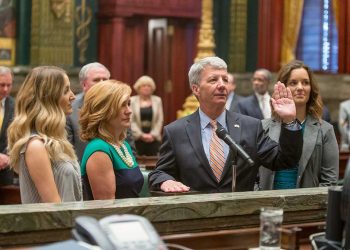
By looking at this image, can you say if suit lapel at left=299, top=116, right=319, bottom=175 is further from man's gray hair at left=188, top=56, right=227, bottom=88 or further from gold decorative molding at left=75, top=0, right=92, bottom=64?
gold decorative molding at left=75, top=0, right=92, bottom=64

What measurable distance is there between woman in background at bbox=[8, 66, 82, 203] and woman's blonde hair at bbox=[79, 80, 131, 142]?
6.4 inches

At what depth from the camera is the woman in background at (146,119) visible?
1060 centimetres

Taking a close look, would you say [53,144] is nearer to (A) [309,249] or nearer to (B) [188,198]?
(B) [188,198]

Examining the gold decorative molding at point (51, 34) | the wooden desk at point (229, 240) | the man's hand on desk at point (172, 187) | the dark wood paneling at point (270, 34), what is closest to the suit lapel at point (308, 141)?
the man's hand on desk at point (172, 187)

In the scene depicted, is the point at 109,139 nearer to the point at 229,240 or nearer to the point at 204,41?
the point at 229,240

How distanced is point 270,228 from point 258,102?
686cm

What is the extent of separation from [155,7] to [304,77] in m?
8.19

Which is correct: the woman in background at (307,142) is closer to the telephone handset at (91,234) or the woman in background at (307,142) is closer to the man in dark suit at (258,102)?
the telephone handset at (91,234)

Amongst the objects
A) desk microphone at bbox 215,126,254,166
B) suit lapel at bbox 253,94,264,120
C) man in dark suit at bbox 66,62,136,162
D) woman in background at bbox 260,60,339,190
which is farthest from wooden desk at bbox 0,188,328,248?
suit lapel at bbox 253,94,264,120

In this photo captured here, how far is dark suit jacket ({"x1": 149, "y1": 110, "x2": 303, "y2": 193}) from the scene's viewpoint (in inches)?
167

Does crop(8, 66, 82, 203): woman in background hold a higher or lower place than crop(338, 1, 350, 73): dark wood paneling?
lower

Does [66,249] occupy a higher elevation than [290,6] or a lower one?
lower

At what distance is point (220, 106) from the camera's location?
439cm

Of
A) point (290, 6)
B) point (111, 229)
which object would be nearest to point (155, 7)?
point (290, 6)
